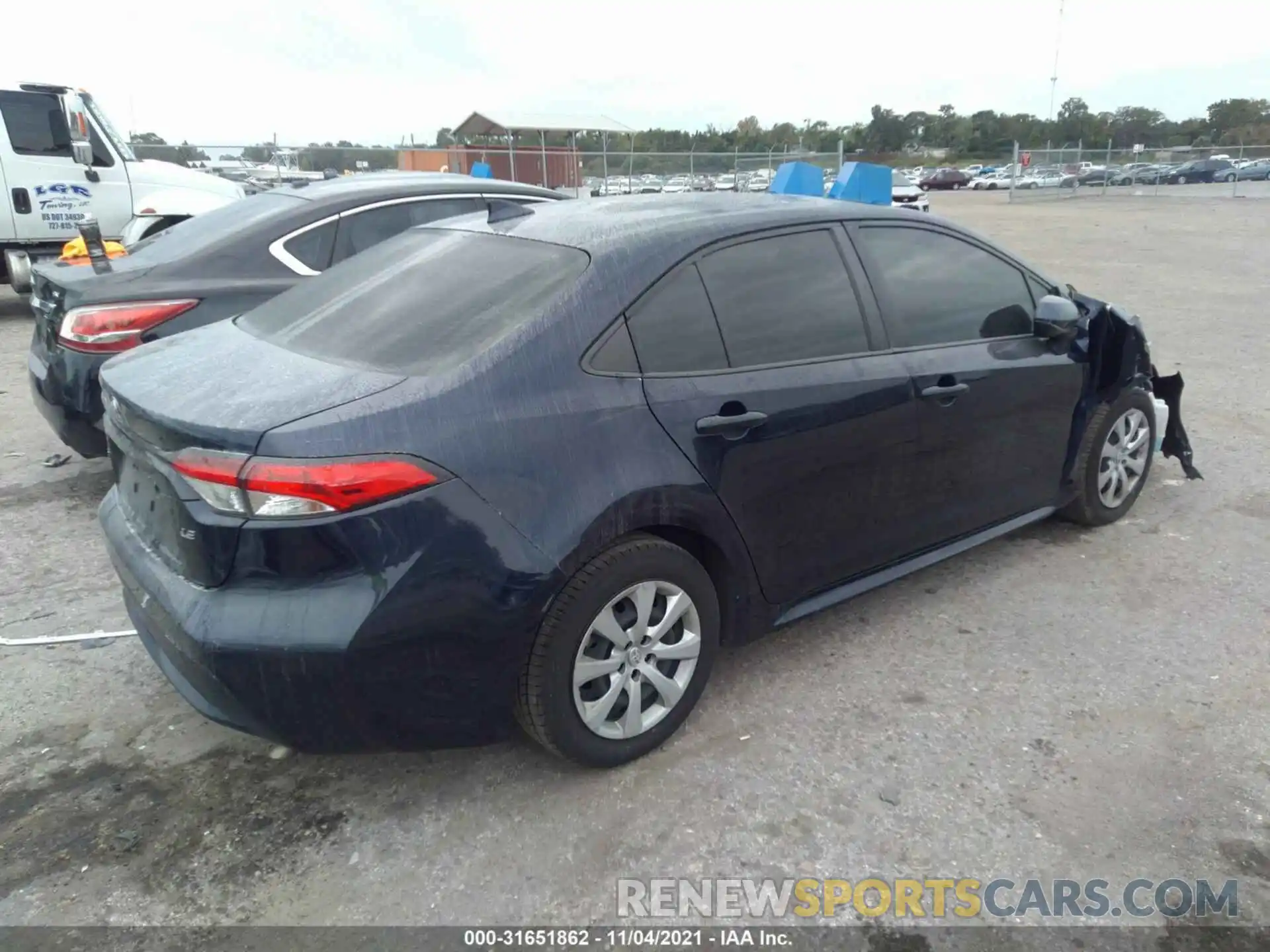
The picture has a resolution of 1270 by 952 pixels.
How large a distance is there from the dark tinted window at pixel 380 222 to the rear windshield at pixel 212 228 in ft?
0.99

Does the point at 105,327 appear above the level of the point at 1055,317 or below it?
below

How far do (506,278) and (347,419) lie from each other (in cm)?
81

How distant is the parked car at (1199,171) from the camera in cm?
4228

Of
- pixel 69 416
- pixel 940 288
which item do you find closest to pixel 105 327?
pixel 69 416

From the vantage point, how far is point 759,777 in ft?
9.30

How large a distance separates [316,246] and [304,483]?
3235 mm

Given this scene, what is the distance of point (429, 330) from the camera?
2773mm

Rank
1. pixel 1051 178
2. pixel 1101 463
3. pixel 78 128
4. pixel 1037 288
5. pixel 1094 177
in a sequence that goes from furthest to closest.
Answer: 1. pixel 1094 177
2. pixel 1051 178
3. pixel 78 128
4. pixel 1101 463
5. pixel 1037 288

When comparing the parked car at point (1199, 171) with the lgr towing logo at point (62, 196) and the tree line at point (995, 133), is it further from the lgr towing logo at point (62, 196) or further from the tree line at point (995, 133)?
the lgr towing logo at point (62, 196)

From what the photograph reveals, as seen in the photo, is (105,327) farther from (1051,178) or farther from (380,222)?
(1051,178)

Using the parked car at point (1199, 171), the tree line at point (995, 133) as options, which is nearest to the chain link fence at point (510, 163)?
the tree line at point (995, 133)

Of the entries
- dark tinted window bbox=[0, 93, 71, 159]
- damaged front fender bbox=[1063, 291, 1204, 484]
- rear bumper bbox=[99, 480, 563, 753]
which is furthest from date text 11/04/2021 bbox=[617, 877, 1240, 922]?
dark tinted window bbox=[0, 93, 71, 159]

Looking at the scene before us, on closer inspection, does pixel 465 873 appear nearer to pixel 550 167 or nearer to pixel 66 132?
pixel 66 132

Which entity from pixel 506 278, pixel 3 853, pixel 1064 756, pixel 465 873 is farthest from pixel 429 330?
pixel 1064 756
